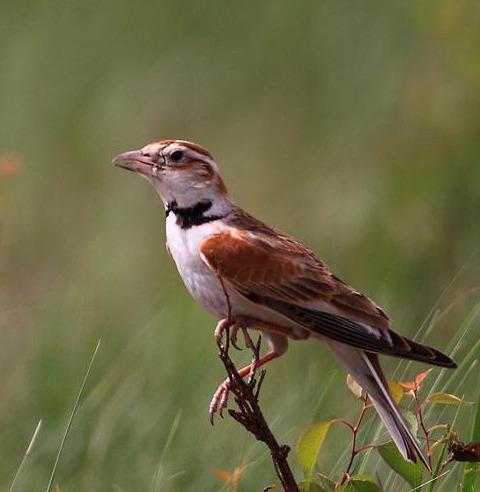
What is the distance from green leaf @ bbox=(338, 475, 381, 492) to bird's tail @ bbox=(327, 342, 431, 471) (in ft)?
0.43

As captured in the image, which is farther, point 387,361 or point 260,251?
point 387,361

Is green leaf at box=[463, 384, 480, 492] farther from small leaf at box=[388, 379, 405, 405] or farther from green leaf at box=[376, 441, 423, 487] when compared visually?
small leaf at box=[388, 379, 405, 405]

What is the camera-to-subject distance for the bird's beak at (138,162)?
5.63 m

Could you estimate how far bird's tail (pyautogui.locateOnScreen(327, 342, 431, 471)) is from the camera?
15.5 ft

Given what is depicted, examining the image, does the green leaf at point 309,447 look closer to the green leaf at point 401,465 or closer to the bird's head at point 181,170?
the green leaf at point 401,465

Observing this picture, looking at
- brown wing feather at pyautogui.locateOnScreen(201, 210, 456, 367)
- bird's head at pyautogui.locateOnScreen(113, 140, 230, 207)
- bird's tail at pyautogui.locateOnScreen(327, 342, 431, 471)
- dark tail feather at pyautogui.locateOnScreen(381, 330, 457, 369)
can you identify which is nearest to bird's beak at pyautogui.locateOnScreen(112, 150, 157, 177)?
bird's head at pyautogui.locateOnScreen(113, 140, 230, 207)

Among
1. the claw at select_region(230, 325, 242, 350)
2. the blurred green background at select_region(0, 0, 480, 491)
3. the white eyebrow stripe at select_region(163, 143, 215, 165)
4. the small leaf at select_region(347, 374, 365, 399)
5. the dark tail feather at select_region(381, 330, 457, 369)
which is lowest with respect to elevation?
the blurred green background at select_region(0, 0, 480, 491)

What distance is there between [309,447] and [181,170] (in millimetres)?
1314

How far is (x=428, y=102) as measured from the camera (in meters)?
9.41

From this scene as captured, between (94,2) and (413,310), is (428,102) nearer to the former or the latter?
(413,310)

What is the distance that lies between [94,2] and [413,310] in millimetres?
7173

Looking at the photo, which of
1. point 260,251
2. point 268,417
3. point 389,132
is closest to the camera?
point 260,251

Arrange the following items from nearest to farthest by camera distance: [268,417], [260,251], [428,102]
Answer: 1. [260,251]
2. [268,417]
3. [428,102]

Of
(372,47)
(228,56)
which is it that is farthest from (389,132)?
(228,56)
